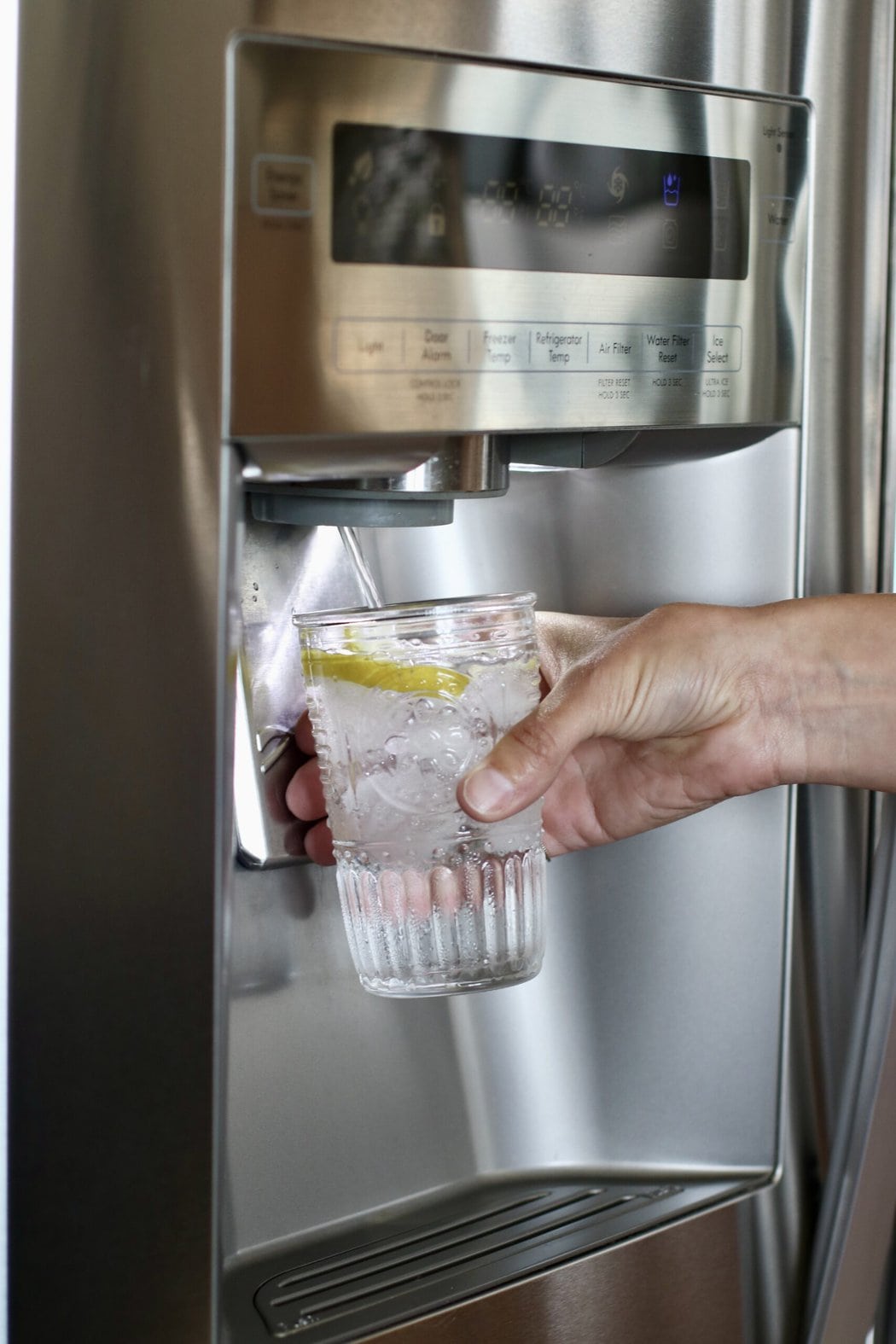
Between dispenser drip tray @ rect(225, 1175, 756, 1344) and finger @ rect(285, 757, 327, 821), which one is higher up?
finger @ rect(285, 757, 327, 821)

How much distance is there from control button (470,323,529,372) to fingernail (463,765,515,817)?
0.54 ft

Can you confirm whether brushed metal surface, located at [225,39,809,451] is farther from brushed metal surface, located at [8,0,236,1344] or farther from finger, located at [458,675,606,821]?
finger, located at [458,675,606,821]

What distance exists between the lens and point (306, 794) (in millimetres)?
636

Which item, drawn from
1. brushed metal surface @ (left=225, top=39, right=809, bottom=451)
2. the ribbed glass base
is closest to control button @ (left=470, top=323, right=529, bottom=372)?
brushed metal surface @ (left=225, top=39, right=809, bottom=451)

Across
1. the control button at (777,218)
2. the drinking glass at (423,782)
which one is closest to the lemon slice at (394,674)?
the drinking glass at (423,782)

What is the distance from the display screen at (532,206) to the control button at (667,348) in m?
0.02

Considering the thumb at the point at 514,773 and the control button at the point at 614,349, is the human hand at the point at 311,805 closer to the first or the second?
the thumb at the point at 514,773

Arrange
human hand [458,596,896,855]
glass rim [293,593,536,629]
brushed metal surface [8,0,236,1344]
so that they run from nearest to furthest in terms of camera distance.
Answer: brushed metal surface [8,0,236,1344], glass rim [293,593,536,629], human hand [458,596,896,855]

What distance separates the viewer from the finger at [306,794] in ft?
2.09

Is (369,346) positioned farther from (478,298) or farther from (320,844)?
(320,844)

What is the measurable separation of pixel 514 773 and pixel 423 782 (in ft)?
0.13

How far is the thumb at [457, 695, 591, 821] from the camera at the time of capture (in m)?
0.55

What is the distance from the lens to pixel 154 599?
456mm

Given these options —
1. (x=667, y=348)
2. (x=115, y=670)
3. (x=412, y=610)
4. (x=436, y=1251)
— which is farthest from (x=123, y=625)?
(x=436, y=1251)
